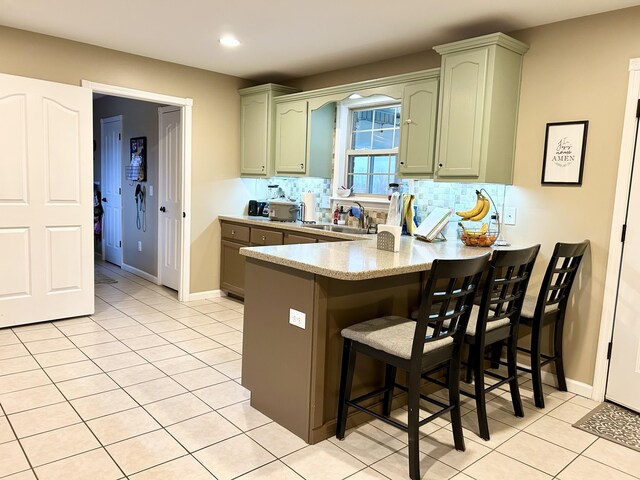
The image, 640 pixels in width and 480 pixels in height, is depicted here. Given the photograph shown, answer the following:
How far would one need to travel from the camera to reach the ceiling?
2990 millimetres

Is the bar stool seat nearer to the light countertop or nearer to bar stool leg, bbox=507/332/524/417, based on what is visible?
the light countertop

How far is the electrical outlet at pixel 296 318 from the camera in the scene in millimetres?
2297

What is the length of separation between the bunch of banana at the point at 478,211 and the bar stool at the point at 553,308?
60cm

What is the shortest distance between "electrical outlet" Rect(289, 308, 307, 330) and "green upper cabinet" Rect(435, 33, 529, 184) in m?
1.68

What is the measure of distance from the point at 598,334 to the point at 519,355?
0.56 meters

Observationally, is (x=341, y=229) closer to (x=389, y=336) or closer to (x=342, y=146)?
(x=342, y=146)

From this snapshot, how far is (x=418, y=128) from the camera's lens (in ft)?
12.0

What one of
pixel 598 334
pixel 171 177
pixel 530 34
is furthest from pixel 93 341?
pixel 530 34

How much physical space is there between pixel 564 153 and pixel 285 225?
240 cm

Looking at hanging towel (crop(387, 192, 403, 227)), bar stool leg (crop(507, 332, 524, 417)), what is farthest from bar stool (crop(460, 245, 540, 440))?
hanging towel (crop(387, 192, 403, 227))

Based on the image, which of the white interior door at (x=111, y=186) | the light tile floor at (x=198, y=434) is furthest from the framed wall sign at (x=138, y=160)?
the light tile floor at (x=198, y=434)

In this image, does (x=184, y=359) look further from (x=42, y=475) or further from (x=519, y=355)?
(x=519, y=355)

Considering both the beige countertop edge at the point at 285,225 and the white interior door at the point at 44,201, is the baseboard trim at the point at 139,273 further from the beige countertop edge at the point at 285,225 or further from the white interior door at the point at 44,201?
the white interior door at the point at 44,201

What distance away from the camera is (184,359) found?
3.37 metres
